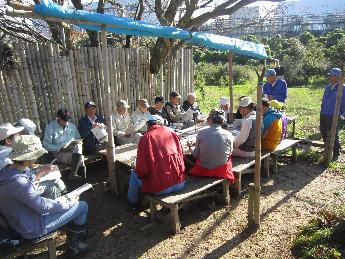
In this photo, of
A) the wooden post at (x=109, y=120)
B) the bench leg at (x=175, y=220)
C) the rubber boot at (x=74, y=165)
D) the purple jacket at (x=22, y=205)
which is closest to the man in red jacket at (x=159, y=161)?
the bench leg at (x=175, y=220)

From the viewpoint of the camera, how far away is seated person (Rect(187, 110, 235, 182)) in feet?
15.9

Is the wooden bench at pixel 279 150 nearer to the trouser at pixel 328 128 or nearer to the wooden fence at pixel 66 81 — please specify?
the trouser at pixel 328 128

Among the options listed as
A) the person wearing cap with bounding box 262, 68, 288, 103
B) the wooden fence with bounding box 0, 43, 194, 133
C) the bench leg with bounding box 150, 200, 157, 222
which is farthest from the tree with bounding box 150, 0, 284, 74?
the bench leg with bounding box 150, 200, 157, 222

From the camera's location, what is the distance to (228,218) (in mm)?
4938

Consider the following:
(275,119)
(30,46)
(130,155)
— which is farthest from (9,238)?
(275,119)

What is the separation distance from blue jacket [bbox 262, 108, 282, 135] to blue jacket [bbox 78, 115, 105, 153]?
3.19 metres

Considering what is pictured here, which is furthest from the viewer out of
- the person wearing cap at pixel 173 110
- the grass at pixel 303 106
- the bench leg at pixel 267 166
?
the grass at pixel 303 106

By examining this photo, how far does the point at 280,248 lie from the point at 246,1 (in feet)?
19.9

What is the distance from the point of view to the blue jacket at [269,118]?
233 inches

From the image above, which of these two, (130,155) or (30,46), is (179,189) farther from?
(30,46)

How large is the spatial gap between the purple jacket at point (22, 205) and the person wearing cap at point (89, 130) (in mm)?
2817

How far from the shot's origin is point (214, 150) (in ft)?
15.9

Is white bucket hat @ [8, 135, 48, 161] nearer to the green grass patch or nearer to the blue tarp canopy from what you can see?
the blue tarp canopy

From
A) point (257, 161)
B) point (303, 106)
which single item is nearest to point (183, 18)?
point (257, 161)
